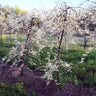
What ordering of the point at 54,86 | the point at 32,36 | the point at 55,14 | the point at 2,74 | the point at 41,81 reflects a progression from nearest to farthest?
1. the point at 55,14
2. the point at 54,86
3. the point at 41,81
4. the point at 32,36
5. the point at 2,74

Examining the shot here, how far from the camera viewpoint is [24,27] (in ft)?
17.9

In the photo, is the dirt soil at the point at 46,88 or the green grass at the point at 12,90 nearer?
the green grass at the point at 12,90

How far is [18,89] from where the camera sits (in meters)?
4.60

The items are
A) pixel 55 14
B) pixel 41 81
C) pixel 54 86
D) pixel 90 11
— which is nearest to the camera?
pixel 55 14

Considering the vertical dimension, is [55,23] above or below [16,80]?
above

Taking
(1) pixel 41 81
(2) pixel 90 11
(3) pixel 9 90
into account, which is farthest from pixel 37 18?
(3) pixel 9 90

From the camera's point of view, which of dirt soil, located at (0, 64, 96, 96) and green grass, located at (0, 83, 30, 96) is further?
Answer: dirt soil, located at (0, 64, 96, 96)

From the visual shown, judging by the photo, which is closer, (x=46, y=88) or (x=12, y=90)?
(x=12, y=90)

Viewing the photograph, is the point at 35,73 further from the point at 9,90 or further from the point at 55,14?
the point at 55,14

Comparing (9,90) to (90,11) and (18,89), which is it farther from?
(90,11)

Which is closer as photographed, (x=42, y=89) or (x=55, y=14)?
(x=55, y=14)

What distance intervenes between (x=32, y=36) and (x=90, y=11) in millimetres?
2598

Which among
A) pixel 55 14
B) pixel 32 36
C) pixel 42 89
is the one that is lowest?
pixel 42 89

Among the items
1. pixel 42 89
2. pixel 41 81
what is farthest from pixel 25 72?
pixel 42 89
